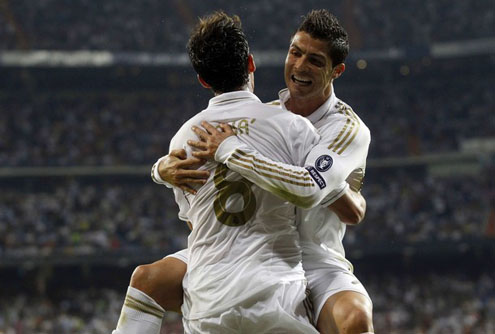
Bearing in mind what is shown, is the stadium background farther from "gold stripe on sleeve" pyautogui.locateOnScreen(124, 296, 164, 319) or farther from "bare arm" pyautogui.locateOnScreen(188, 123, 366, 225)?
"bare arm" pyautogui.locateOnScreen(188, 123, 366, 225)

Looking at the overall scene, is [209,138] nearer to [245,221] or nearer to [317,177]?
[245,221]

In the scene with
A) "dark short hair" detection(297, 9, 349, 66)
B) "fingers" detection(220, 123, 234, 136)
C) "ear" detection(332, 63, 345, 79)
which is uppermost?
"dark short hair" detection(297, 9, 349, 66)

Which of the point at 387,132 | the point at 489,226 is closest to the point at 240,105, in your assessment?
the point at 489,226

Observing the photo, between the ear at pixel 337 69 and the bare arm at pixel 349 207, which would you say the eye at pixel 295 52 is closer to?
the ear at pixel 337 69

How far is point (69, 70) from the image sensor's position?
2689 centimetres

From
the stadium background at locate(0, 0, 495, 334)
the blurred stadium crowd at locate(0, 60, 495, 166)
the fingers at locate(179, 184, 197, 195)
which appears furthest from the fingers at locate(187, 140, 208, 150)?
the blurred stadium crowd at locate(0, 60, 495, 166)

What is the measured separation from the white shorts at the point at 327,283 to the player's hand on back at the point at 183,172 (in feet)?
2.61

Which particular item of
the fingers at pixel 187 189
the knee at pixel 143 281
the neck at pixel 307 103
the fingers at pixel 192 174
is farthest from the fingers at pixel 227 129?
the knee at pixel 143 281

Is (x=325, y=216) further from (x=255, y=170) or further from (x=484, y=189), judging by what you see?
(x=484, y=189)

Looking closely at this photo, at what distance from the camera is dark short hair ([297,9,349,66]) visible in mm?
3951

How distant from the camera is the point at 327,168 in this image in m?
3.62

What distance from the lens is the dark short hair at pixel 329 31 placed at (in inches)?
156

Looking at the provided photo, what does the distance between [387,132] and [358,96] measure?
2.04 metres

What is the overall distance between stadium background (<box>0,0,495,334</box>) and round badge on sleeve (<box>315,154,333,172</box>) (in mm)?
15596
